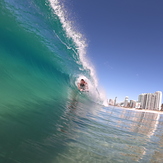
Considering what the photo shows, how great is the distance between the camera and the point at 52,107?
19.0 feet

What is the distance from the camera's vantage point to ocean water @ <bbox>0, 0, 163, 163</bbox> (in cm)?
242

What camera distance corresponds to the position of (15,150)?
192cm

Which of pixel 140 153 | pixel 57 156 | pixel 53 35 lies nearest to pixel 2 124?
pixel 57 156

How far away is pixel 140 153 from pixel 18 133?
288 centimetres

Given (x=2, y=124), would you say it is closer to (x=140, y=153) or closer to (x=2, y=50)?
(x=140, y=153)

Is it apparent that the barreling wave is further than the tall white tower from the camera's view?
No

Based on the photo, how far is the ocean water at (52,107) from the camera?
242 cm

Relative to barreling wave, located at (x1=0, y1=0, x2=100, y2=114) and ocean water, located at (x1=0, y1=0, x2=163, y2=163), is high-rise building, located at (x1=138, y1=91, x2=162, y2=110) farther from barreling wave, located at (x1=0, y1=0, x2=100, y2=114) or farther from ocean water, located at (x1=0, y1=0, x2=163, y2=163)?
barreling wave, located at (x1=0, y1=0, x2=100, y2=114)

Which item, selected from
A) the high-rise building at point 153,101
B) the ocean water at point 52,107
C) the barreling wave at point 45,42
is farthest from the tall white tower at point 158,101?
the barreling wave at point 45,42

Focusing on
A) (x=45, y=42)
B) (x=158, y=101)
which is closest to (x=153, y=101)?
(x=158, y=101)

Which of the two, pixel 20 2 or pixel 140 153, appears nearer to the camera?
pixel 140 153

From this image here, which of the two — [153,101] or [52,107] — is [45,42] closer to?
[52,107]

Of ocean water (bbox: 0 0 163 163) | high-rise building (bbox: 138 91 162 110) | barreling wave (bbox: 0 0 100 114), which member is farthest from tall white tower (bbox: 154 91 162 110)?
barreling wave (bbox: 0 0 100 114)

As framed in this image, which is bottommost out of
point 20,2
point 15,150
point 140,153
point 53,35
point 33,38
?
point 15,150
